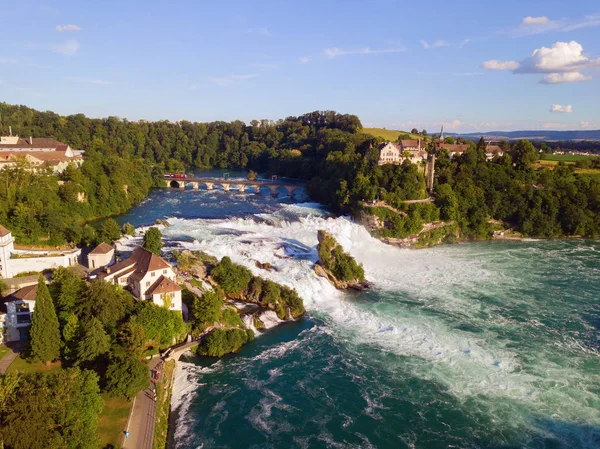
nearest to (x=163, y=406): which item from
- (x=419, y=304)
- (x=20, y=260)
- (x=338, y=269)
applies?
(x=20, y=260)

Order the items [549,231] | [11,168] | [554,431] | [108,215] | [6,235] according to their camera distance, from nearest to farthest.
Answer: [554,431], [6,235], [11,168], [549,231], [108,215]

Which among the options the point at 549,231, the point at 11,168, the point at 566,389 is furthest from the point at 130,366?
the point at 549,231

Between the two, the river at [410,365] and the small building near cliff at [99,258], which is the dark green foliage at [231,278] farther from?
the small building near cliff at [99,258]

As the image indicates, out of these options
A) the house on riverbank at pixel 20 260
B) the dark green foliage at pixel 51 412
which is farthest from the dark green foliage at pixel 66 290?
the dark green foliage at pixel 51 412

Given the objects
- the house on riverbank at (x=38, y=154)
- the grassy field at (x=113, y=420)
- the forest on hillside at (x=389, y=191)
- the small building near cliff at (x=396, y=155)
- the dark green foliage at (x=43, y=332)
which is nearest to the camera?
the grassy field at (x=113, y=420)

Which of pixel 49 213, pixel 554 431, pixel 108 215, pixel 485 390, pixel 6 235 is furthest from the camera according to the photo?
pixel 108 215

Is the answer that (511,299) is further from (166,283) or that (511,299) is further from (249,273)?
(166,283)

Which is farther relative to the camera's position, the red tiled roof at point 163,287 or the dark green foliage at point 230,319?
the dark green foliage at point 230,319
